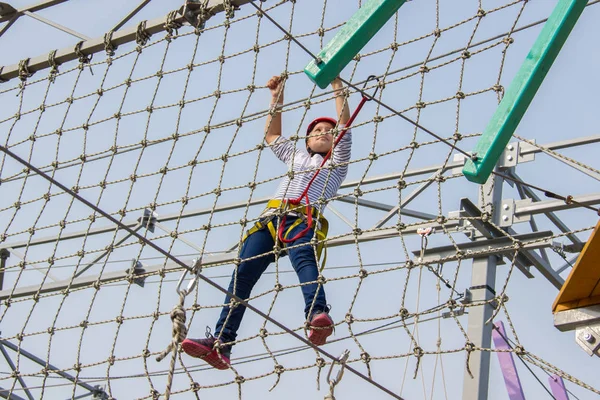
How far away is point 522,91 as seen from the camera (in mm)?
3818

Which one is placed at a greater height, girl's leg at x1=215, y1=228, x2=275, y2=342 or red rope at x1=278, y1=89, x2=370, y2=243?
red rope at x1=278, y1=89, x2=370, y2=243

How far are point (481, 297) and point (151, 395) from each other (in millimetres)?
1701

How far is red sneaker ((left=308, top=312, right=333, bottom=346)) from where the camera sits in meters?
5.06

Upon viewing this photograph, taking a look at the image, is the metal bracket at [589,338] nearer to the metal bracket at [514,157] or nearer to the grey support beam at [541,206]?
the grey support beam at [541,206]

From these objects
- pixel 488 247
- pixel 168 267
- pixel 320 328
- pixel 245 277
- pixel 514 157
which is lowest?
pixel 320 328

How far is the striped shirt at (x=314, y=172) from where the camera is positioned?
5.57 meters

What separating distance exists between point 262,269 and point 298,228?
25 cm

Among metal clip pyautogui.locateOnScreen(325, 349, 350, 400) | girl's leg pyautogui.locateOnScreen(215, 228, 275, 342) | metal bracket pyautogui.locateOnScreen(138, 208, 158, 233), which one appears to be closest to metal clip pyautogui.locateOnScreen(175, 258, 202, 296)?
metal clip pyautogui.locateOnScreen(325, 349, 350, 400)

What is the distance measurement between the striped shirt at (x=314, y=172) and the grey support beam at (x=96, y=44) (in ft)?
2.65

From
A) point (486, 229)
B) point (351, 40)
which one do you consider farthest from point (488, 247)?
point (351, 40)

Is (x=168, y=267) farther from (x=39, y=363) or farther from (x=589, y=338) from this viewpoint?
(x=589, y=338)

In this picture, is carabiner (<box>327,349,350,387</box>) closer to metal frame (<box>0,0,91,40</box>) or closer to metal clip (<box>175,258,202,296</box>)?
metal clip (<box>175,258,202,296</box>)

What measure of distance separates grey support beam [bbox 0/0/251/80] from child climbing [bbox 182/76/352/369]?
59 cm

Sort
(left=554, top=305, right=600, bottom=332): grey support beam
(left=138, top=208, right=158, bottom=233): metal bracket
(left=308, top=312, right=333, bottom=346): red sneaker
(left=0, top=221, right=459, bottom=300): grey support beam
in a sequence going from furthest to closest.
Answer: (left=138, top=208, right=158, bottom=233): metal bracket → (left=0, top=221, right=459, bottom=300): grey support beam → (left=308, top=312, right=333, bottom=346): red sneaker → (left=554, top=305, right=600, bottom=332): grey support beam
